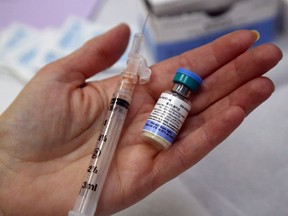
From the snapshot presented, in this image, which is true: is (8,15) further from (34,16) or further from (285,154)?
(285,154)

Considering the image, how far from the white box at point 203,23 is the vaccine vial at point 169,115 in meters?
0.30

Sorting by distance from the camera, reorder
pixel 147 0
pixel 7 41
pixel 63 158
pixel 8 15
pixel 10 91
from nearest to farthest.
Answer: pixel 63 158 → pixel 147 0 → pixel 10 91 → pixel 7 41 → pixel 8 15

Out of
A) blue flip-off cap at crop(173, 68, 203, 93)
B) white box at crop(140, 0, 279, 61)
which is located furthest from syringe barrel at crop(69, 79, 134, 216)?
white box at crop(140, 0, 279, 61)

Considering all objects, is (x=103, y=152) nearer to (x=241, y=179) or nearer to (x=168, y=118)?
(x=168, y=118)

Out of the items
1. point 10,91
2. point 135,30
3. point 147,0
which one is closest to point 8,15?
point 10,91

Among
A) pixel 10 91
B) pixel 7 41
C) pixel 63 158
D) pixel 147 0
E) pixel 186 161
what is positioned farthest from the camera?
pixel 7 41

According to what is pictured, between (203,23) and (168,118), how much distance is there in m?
0.42

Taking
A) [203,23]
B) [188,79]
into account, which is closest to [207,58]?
[188,79]

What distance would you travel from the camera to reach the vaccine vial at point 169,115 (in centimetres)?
67

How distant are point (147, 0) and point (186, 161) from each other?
1.60ft

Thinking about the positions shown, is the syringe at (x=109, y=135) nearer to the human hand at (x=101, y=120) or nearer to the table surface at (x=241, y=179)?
the human hand at (x=101, y=120)

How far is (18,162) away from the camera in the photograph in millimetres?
743

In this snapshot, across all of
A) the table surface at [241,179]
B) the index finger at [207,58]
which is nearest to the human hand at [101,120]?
the index finger at [207,58]

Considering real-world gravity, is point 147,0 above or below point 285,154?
above
